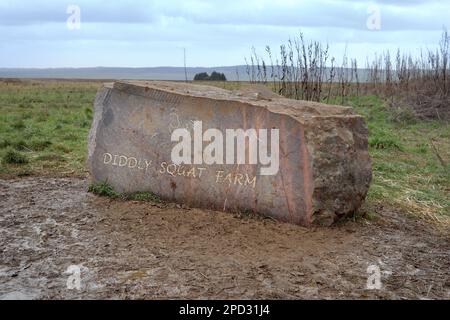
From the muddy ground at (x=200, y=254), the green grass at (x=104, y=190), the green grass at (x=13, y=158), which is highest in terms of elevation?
the green grass at (x=13, y=158)

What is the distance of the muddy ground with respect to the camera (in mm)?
3432

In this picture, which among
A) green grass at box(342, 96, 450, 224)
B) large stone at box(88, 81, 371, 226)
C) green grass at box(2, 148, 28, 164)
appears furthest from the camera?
green grass at box(2, 148, 28, 164)

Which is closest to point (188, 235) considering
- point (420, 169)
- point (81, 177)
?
point (81, 177)

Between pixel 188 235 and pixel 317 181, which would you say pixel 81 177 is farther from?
pixel 317 181

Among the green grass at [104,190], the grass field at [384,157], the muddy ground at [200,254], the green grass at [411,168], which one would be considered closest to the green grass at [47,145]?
the grass field at [384,157]

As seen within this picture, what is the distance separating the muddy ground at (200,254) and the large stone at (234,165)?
19 centimetres

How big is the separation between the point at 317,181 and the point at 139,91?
6.30ft

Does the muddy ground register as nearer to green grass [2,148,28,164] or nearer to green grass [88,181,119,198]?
green grass [88,181,119,198]

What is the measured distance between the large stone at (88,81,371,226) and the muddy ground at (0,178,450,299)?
7.3 inches

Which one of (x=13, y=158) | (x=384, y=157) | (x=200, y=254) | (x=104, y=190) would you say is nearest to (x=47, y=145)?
(x=13, y=158)

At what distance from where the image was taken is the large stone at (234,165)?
445 centimetres

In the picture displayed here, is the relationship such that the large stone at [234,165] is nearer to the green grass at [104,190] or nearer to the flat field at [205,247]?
the green grass at [104,190]

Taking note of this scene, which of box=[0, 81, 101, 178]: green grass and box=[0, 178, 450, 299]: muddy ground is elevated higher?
box=[0, 81, 101, 178]: green grass

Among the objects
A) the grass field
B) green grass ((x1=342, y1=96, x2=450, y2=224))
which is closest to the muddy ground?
green grass ((x1=342, y1=96, x2=450, y2=224))
